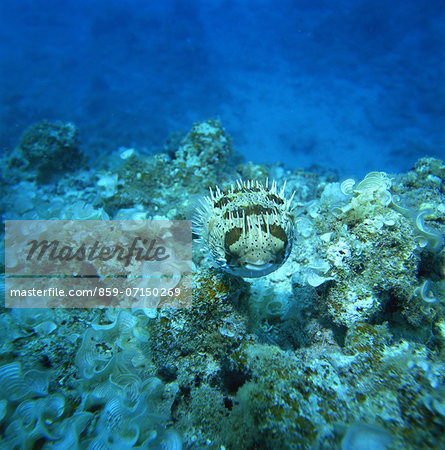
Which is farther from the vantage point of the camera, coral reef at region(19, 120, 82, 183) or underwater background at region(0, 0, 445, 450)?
coral reef at region(19, 120, 82, 183)

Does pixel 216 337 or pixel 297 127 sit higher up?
pixel 297 127

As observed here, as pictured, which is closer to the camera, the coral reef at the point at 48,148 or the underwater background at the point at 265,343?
the underwater background at the point at 265,343

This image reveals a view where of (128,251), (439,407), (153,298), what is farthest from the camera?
(128,251)

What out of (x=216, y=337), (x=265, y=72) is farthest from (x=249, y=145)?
(x=216, y=337)

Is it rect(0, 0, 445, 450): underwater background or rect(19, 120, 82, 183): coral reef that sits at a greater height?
rect(19, 120, 82, 183): coral reef

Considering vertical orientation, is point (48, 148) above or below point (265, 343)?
above

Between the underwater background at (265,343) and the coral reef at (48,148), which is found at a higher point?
the coral reef at (48,148)

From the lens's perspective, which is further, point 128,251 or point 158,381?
point 128,251

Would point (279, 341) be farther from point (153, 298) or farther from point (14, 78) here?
point (14, 78)

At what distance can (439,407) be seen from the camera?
1.83m

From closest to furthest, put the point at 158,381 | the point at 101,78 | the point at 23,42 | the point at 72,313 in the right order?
the point at 158,381
the point at 72,313
the point at 101,78
the point at 23,42

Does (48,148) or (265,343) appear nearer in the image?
(265,343)

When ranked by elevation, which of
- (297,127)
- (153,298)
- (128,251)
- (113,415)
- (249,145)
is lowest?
(113,415)

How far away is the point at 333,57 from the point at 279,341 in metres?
28.6
